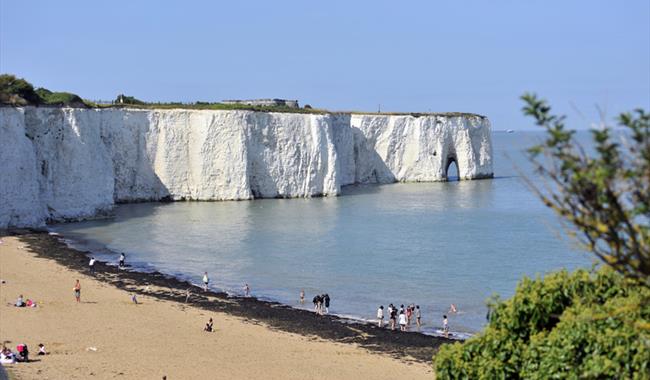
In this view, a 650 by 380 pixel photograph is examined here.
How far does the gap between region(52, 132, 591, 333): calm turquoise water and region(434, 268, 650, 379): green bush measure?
7.91 m

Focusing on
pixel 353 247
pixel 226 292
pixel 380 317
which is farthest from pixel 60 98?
pixel 380 317

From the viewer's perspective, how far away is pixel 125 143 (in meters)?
51.2

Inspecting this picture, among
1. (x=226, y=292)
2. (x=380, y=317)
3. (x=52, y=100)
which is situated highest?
(x=52, y=100)

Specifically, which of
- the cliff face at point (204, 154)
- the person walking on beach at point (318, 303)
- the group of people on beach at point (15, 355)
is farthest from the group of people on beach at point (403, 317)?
the cliff face at point (204, 154)

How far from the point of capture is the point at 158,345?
19.0 metres

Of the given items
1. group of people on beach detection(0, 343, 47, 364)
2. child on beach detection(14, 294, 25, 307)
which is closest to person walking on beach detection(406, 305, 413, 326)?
group of people on beach detection(0, 343, 47, 364)

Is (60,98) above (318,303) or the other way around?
above

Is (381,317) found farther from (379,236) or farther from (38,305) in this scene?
(379,236)

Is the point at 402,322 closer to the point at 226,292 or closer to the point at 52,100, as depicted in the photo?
the point at 226,292

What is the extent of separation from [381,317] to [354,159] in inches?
1902

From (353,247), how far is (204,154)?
20288mm

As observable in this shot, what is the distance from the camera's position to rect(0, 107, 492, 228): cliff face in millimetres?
39969

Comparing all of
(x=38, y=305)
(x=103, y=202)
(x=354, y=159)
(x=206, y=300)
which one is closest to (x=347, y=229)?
(x=103, y=202)

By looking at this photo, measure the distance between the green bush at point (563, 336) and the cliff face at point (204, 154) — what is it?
3079 cm
